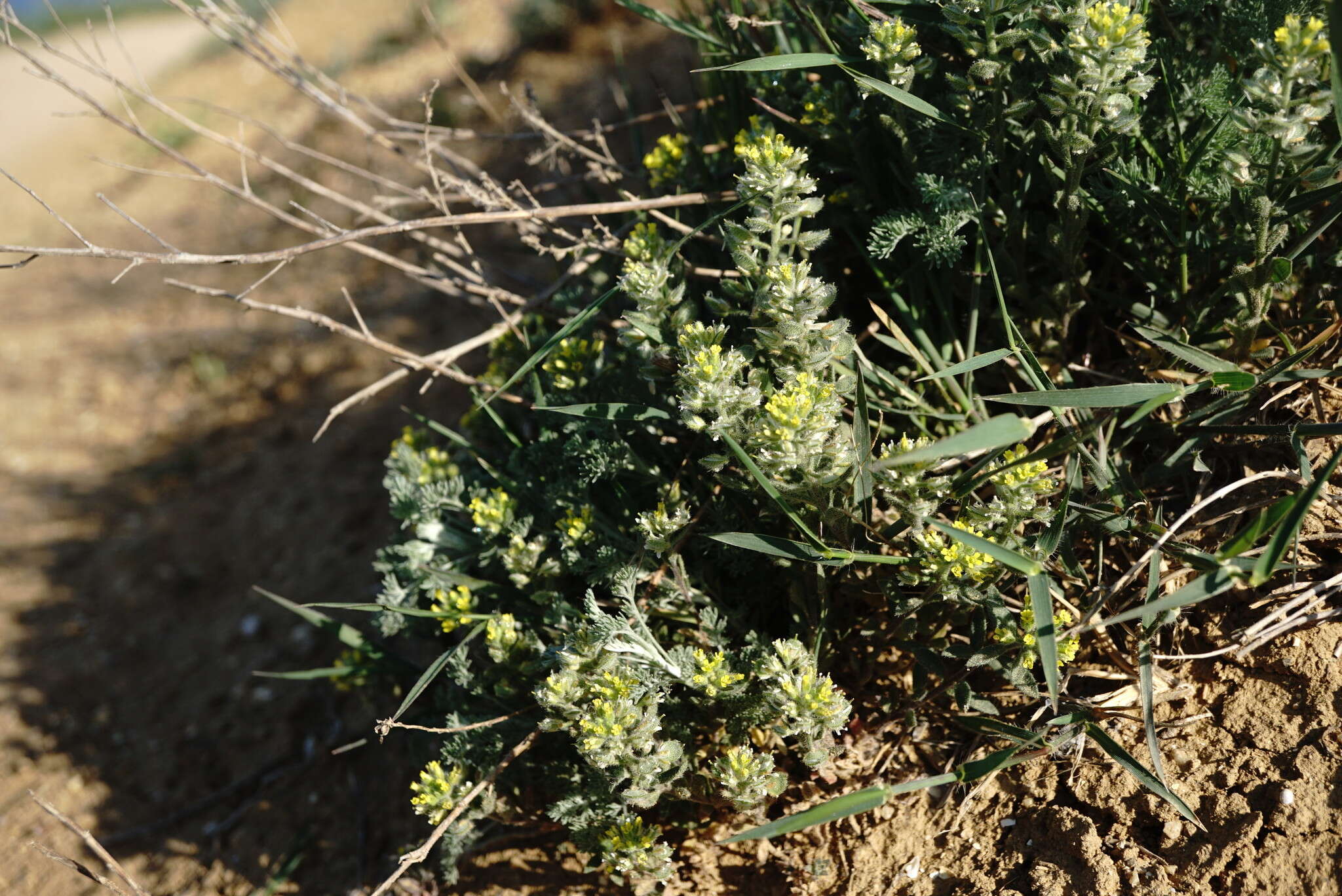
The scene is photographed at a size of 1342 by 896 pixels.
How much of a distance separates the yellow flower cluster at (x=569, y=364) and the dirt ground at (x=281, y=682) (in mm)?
948

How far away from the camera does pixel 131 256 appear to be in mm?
1737

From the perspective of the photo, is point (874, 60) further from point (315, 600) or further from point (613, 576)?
point (315, 600)

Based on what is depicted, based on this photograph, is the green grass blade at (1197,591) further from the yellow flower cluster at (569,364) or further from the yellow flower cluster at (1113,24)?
the yellow flower cluster at (569,364)

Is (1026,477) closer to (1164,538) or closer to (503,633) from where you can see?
(1164,538)

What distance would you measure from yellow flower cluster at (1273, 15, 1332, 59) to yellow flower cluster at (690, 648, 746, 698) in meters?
1.32

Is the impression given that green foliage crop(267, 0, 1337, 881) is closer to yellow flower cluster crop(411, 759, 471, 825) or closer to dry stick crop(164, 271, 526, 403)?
yellow flower cluster crop(411, 759, 471, 825)

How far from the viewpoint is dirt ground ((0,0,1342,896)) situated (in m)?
1.62

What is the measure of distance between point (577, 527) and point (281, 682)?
71.7 inches

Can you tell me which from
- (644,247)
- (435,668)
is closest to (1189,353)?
(644,247)

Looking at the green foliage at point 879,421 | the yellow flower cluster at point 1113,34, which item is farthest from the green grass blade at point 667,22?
the yellow flower cluster at point 1113,34

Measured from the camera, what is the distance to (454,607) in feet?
6.59

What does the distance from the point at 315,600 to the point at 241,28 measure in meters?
1.80

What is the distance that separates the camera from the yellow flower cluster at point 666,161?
2.26m

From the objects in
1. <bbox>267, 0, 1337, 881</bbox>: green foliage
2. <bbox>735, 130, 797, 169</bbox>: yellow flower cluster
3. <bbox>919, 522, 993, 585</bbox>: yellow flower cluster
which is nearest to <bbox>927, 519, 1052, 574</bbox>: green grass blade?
<bbox>267, 0, 1337, 881</bbox>: green foliage
